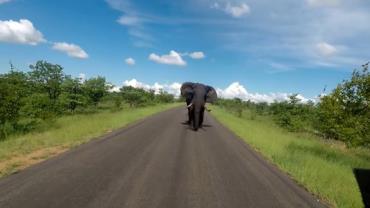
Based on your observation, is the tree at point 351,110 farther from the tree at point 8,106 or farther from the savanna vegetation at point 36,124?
the tree at point 8,106

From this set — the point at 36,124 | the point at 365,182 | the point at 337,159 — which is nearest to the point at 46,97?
the point at 36,124

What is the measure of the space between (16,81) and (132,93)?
2442 inches

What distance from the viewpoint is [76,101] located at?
55438 millimetres

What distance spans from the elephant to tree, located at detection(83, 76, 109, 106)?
44.2 meters

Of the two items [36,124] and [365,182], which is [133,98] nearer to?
[36,124]

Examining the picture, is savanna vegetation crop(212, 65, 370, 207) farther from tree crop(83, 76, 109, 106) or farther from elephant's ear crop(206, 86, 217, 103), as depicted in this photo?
tree crop(83, 76, 109, 106)

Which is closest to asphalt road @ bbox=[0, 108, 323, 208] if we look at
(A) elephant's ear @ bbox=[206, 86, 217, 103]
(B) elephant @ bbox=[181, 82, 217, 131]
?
(B) elephant @ bbox=[181, 82, 217, 131]

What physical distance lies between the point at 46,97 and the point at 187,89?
39.7 ft

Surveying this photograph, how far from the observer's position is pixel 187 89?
23.5m

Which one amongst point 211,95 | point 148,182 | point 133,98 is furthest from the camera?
point 133,98

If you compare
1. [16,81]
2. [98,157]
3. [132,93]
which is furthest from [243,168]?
[132,93]

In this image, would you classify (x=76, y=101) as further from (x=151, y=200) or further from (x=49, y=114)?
(x=151, y=200)

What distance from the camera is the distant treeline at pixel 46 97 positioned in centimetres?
2178

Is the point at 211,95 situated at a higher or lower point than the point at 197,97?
higher
